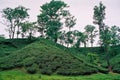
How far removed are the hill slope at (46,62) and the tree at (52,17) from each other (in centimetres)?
2026

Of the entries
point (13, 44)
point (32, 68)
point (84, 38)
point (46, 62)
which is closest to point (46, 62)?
point (46, 62)

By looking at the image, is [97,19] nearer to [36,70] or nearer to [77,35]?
[77,35]

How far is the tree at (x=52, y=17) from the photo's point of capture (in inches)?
3278

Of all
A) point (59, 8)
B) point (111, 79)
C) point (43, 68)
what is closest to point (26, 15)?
point (59, 8)

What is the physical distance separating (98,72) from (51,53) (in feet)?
39.7

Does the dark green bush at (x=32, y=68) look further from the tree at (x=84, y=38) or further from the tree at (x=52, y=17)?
the tree at (x=84, y=38)

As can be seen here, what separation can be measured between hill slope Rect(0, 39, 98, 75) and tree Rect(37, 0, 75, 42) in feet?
66.5

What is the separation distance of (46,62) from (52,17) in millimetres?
31674

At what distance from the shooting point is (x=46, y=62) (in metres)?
56.5

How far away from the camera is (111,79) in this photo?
4738cm

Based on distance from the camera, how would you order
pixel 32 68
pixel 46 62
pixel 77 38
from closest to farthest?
1. pixel 32 68
2. pixel 46 62
3. pixel 77 38

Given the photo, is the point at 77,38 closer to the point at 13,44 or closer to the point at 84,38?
the point at 84,38

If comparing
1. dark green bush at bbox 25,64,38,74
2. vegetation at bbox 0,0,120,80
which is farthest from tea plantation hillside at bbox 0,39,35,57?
dark green bush at bbox 25,64,38,74

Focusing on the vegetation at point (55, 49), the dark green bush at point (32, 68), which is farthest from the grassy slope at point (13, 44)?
the dark green bush at point (32, 68)
